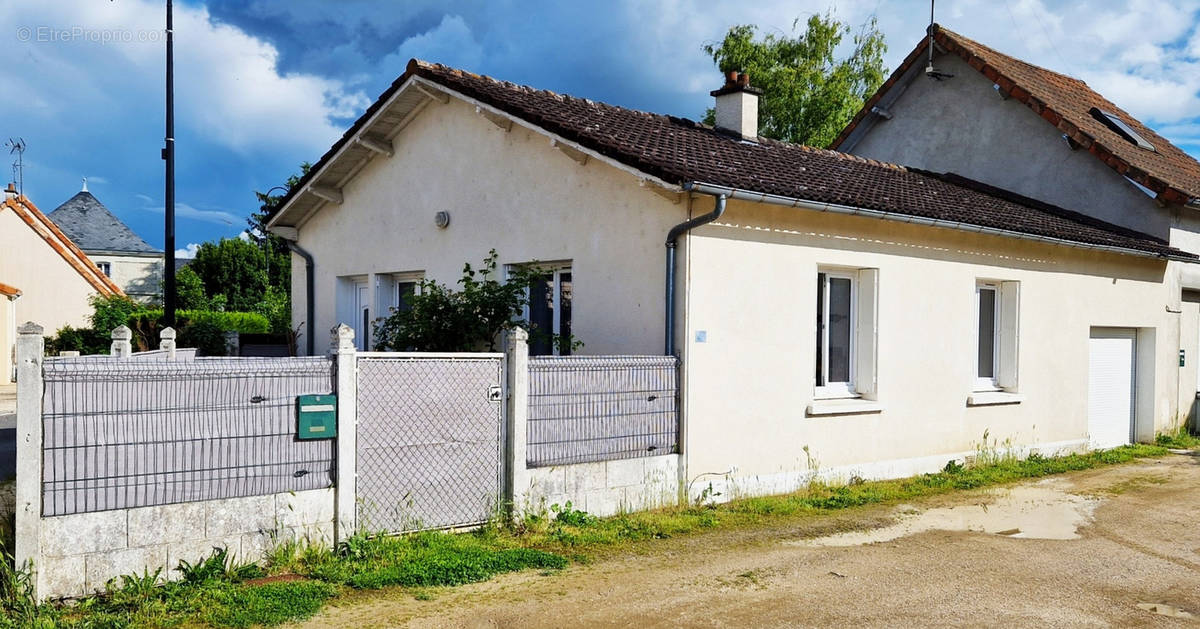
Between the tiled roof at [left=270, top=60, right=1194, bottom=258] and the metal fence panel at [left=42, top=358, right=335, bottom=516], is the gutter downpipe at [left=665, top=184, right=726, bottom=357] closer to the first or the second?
the tiled roof at [left=270, top=60, right=1194, bottom=258]

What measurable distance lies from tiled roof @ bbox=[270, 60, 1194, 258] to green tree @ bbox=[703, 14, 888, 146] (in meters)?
18.6

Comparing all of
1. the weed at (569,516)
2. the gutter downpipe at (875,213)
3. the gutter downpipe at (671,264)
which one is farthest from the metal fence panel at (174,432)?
the gutter downpipe at (875,213)

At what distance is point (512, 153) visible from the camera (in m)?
10.8

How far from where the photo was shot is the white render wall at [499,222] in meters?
9.24

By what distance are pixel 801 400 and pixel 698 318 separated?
5.83ft

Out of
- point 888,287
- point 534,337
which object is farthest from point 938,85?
point 534,337

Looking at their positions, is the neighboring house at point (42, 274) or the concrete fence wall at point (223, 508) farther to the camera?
the neighboring house at point (42, 274)

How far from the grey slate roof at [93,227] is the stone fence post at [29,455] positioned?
2011 inches

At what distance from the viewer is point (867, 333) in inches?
414

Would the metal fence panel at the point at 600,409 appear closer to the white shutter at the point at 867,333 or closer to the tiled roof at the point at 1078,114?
the white shutter at the point at 867,333

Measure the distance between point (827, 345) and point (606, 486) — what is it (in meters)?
3.45

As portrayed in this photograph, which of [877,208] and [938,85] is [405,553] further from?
[938,85]

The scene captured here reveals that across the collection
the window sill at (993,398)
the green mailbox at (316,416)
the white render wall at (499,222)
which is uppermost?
the white render wall at (499,222)

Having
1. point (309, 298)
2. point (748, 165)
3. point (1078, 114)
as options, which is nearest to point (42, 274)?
point (309, 298)
